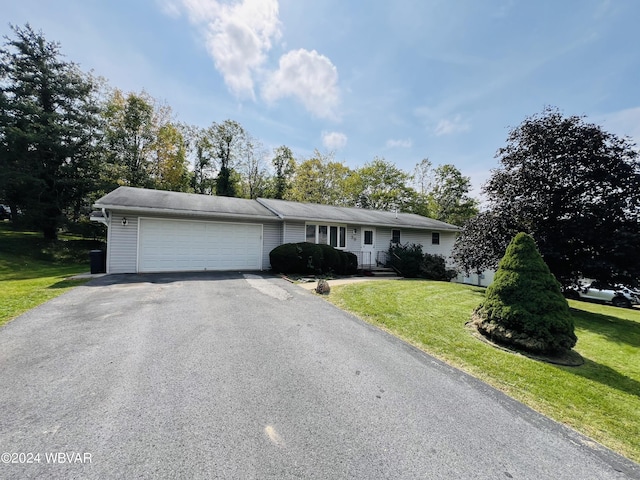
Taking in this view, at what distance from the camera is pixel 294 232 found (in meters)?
14.1

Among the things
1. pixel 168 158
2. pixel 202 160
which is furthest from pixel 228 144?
pixel 168 158

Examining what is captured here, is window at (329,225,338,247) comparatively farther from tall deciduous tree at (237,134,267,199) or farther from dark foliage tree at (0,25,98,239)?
tall deciduous tree at (237,134,267,199)

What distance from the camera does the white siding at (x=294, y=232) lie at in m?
13.9

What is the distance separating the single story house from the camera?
1111 centimetres

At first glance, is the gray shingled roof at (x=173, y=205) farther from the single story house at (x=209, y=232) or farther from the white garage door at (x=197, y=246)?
the white garage door at (x=197, y=246)

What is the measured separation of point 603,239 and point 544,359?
20.0 ft

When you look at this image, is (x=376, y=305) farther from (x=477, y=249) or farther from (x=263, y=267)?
(x=263, y=267)

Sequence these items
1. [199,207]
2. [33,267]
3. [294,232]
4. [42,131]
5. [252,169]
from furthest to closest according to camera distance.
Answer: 1. [252,169]
2. [42,131]
3. [33,267]
4. [294,232]
5. [199,207]

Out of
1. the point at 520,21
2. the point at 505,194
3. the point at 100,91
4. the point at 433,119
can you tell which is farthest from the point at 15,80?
the point at 505,194

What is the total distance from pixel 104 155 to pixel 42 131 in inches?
144

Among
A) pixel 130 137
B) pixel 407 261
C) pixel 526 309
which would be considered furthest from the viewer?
pixel 130 137

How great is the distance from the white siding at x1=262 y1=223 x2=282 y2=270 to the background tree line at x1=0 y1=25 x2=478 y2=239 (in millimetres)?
14519

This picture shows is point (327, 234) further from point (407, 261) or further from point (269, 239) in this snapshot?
point (407, 261)

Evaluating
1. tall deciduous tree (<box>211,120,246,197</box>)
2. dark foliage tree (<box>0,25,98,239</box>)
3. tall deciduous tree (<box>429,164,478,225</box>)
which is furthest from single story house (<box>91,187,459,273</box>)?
tall deciduous tree (<box>429,164,478,225</box>)
